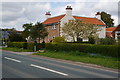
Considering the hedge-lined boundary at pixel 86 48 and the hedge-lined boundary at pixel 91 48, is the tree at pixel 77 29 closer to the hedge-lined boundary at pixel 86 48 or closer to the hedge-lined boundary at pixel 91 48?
the hedge-lined boundary at pixel 86 48

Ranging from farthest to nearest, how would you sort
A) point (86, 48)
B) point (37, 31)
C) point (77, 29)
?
point (77, 29) < point (37, 31) < point (86, 48)

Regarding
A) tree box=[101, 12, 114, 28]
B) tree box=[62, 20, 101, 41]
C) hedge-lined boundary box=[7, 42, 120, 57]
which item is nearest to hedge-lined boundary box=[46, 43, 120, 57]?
hedge-lined boundary box=[7, 42, 120, 57]

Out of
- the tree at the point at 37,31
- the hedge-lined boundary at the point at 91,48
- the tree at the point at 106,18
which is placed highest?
the tree at the point at 106,18

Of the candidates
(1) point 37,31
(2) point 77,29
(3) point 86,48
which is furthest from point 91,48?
(1) point 37,31

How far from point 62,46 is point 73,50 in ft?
6.93

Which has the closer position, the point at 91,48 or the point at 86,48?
the point at 91,48

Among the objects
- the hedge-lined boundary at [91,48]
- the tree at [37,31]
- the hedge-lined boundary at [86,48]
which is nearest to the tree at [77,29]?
the tree at [37,31]

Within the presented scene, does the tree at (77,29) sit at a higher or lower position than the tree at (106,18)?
lower

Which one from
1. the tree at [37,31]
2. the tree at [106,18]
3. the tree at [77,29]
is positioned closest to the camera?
the tree at [37,31]

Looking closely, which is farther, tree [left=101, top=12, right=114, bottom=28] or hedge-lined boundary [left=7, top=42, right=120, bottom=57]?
tree [left=101, top=12, right=114, bottom=28]

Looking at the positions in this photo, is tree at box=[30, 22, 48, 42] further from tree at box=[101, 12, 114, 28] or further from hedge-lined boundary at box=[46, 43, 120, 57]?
tree at box=[101, 12, 114, 28]

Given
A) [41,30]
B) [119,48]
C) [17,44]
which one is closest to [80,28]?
[41,30]

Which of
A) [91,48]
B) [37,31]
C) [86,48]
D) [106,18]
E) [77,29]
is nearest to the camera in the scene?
[91,48]

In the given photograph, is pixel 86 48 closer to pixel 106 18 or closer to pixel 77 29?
pixel 77 29
